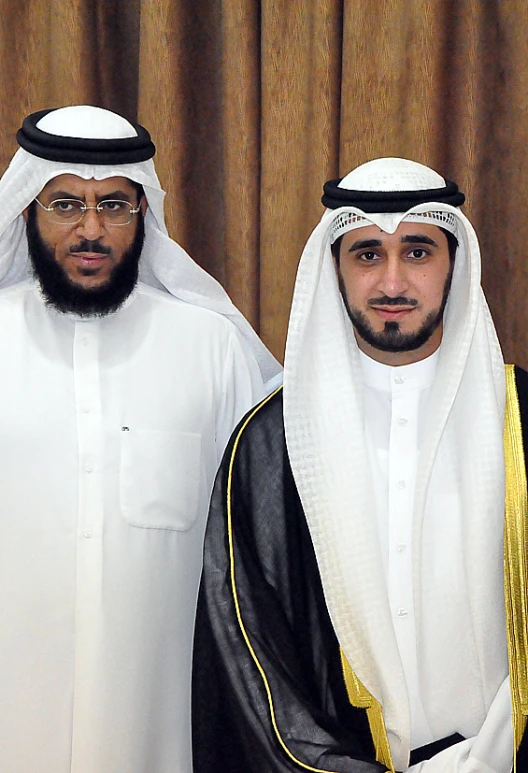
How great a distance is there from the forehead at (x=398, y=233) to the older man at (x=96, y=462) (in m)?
0.48

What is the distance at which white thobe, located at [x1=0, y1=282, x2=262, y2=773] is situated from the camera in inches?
85.8

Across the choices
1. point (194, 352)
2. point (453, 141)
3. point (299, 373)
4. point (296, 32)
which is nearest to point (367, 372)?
point (299, 373)

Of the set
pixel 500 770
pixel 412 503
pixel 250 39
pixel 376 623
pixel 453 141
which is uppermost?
pixel 250 39

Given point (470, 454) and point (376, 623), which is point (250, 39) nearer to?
point (470, 454)

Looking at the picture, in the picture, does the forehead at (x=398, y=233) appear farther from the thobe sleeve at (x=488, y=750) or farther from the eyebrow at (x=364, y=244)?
the thobe sleeve at (x=488, y=750)

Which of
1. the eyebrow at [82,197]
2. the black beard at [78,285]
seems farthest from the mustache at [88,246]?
the eyebrow at [82,197]

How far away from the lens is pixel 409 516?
198cm

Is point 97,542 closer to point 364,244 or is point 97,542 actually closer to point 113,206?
point 113,206

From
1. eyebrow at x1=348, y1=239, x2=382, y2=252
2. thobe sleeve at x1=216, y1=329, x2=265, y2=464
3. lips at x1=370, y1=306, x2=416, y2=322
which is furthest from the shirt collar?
thobe sleeve at x1=216, y1=329, x2=265, y2=464

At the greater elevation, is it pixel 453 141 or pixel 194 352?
pixel 453 141

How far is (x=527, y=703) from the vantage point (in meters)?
1.84

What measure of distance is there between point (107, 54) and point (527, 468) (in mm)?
2108

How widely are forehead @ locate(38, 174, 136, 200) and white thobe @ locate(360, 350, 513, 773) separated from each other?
2.23ft

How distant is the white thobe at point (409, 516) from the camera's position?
1.85 m
